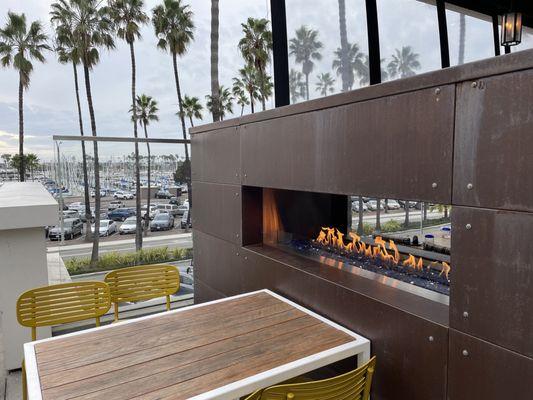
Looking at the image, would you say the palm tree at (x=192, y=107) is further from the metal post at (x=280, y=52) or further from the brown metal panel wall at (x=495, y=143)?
the brown metal panel wall at (x=495, y=143)

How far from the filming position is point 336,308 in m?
1.84

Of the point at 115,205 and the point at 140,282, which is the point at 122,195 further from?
the point at 140,282

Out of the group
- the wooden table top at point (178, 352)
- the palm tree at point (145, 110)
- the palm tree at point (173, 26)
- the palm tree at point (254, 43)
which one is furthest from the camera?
the palm tree at point (145, 110)

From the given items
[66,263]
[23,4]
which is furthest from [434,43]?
[23,4]

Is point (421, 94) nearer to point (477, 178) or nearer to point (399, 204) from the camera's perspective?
point (477, 178)

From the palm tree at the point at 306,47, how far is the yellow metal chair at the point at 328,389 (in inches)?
112

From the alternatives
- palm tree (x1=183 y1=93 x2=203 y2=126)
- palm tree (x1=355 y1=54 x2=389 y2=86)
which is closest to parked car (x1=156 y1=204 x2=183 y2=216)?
palm tree (x1=355 y1=54 x2=389 y2=86)

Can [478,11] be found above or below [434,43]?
above

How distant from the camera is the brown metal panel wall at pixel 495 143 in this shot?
105cm

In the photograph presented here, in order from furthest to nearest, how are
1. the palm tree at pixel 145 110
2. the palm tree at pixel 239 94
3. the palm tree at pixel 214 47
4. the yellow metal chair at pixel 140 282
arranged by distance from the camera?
1. the palm tree at pixel 239 94
2. the palm tree at pixel 145 110
3. the palm tree at pixel 214 47
4. the yellow metal chair at pixel 140 282

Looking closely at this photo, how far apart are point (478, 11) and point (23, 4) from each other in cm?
2007

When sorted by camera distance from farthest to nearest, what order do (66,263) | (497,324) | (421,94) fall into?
1. (66,263)
2. (421,94)
3. (497,324)

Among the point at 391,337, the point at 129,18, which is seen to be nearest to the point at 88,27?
the point at 129,18

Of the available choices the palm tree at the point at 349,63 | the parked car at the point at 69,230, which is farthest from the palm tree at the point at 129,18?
the palm tree at the point at 349,63
